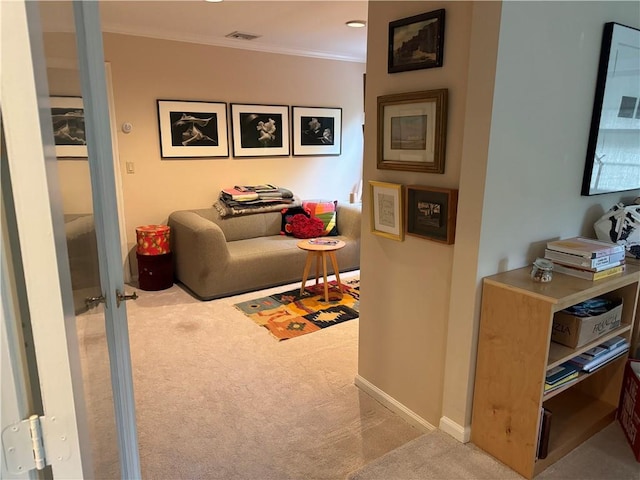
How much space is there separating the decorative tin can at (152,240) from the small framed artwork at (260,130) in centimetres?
119

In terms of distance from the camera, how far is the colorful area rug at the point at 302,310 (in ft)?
11.4

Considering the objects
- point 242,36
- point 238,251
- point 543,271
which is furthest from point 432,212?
point 242,36

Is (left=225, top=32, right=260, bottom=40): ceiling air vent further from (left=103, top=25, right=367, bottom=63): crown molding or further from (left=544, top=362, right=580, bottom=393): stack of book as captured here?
(left=544, top=362, right=580, bottom=393): stack of book

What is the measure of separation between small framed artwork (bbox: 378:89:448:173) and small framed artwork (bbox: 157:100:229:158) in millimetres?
2888

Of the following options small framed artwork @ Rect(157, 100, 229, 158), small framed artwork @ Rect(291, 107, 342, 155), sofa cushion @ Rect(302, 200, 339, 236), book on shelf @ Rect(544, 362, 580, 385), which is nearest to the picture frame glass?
book on shelf @ Rect(544, 362, 580, 385)

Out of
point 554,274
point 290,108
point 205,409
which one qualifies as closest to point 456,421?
point 554,274

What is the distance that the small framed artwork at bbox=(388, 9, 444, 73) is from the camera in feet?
6.00

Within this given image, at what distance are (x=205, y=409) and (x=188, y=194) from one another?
2716 millimetres

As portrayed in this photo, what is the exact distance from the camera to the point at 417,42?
192cm

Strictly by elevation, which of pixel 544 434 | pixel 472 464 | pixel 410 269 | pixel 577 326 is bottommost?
pixel 472 464

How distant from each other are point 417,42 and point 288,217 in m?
3.14

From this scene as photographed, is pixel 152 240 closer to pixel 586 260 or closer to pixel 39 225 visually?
pixel 586 260

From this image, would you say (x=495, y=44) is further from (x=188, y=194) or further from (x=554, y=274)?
(x=188, y=194)

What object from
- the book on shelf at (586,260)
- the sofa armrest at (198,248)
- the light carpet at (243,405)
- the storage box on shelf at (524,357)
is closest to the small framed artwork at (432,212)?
the storage box on shelf at (524,357)
